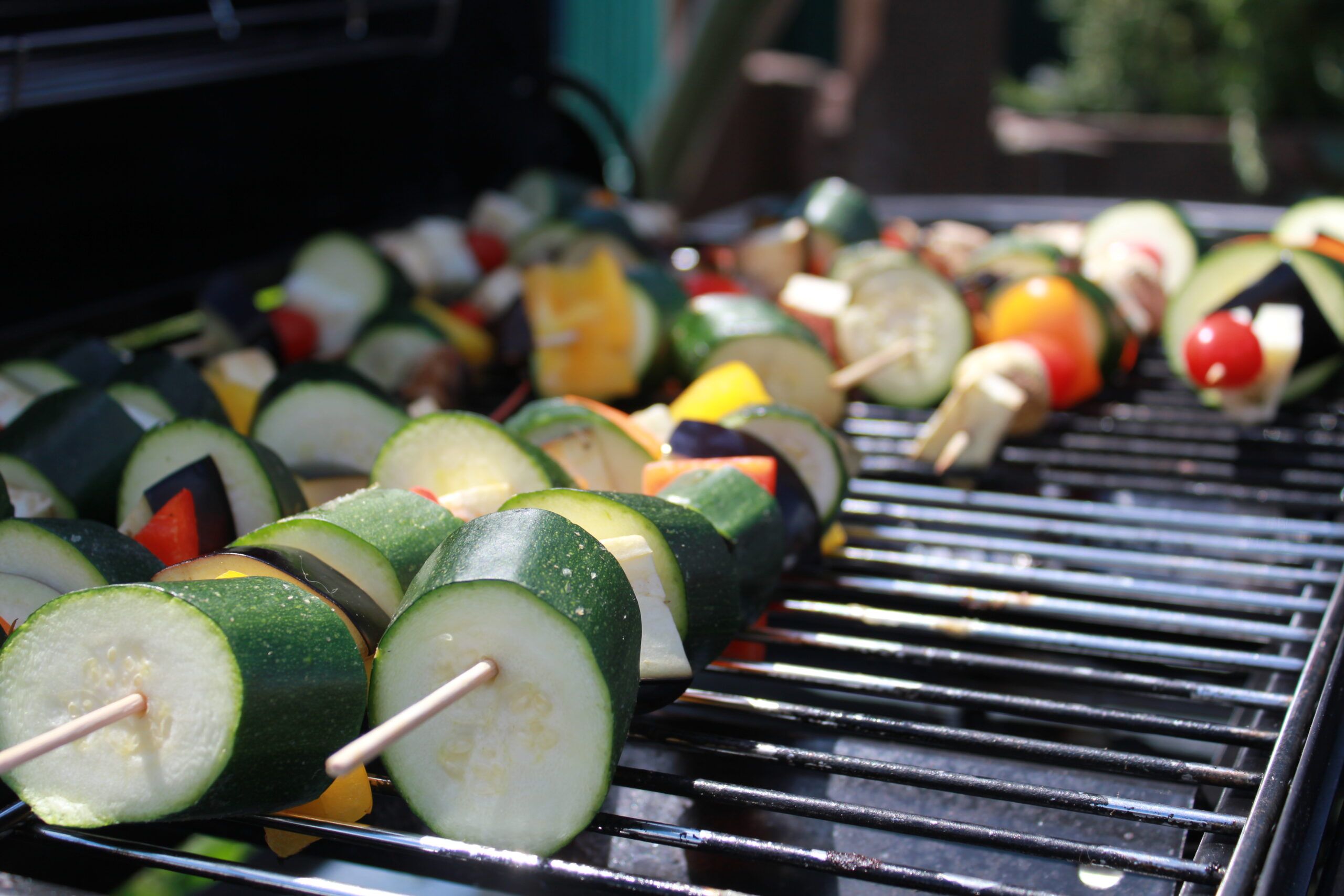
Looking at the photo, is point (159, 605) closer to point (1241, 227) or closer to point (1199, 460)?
point (1199, 460)

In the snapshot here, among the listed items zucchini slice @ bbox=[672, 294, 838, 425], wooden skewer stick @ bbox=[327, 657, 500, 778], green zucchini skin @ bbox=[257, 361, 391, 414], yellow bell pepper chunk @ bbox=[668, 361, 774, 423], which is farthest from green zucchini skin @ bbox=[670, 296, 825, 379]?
wooden skewer stick @ bbox=[327, 657, 500, 778]

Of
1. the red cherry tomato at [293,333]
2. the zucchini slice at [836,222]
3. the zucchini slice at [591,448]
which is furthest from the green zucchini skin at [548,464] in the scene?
the zucchini slice at [836,222]

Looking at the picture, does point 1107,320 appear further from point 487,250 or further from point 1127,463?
point 487,250

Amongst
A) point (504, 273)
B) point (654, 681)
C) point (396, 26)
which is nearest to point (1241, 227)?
point (504, 273)

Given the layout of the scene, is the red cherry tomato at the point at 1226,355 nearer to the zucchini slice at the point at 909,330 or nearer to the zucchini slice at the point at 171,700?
the zucchini slice at the point at 909,330

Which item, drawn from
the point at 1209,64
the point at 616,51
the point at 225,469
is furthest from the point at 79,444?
the point at 1209,64
